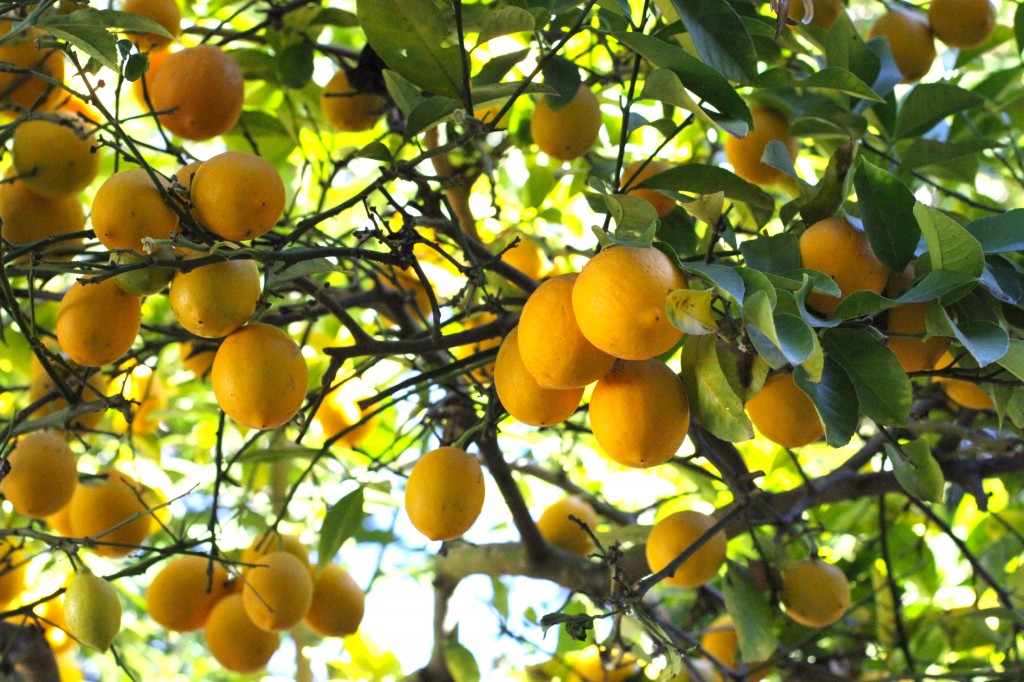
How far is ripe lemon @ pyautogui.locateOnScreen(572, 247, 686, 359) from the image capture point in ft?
2.17

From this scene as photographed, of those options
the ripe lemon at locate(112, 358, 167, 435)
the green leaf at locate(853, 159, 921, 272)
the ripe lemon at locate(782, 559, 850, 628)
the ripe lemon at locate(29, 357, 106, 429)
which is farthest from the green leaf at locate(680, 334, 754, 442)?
the ripe lemon at locate(112, 358, 167, 435)

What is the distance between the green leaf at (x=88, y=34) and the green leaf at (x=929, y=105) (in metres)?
0.90

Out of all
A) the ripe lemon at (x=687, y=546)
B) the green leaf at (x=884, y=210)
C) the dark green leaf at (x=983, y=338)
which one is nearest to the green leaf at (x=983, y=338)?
the dark green leaf at (x=983, y=338)

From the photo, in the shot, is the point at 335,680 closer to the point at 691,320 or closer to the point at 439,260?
the point at 439,260

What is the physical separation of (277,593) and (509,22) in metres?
0.72

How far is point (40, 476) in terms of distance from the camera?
43.3 inches

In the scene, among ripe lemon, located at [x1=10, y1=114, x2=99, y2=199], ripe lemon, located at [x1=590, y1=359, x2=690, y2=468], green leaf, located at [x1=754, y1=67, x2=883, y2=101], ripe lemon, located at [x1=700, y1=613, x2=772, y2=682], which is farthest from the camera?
ripe lemon, located at [x1=700, y1=613, x2=772, y2=682]

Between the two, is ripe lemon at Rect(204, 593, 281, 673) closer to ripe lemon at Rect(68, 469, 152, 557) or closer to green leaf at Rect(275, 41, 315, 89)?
ripe lemon at Rect(68, 469, 152, 557)

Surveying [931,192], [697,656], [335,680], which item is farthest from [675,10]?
[335,680]

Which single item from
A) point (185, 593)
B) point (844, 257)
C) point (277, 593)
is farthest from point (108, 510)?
point (844, 257)

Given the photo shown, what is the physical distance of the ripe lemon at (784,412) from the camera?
2.93 feet

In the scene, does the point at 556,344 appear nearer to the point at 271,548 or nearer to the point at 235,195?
the point at 235,195

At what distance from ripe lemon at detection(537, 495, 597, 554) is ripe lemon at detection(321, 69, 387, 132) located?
0.67 metres

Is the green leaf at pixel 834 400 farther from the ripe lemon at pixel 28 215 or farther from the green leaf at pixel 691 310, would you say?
the ripe lemon at pixel 28 215
